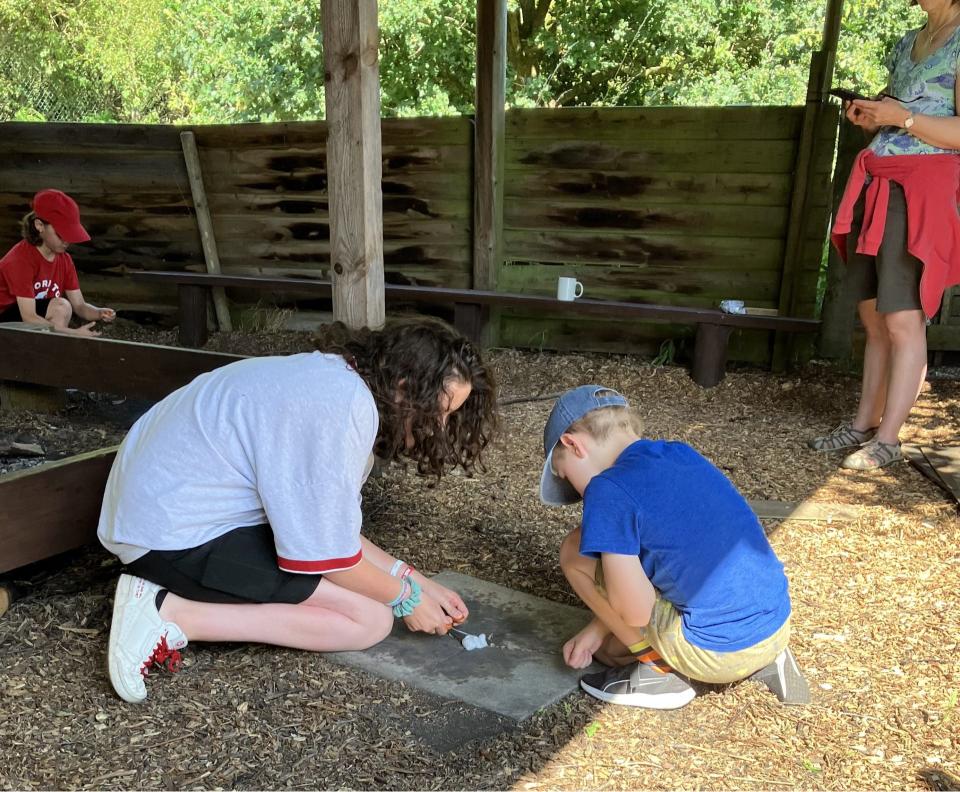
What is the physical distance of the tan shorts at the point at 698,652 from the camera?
220cm

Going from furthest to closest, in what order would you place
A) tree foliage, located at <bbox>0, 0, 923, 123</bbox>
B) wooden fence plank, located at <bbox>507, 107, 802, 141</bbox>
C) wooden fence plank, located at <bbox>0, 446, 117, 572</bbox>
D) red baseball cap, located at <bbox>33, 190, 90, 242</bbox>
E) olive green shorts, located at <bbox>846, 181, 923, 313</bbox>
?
tree foliage, located at <bbox>0, 0, 923, 123</bbox>, wooden fence plank, located at <bbox>507, 107, 802, 141</bbox>, red baseball cap, located at <bbox>33, 190, 90, 242</bbox>, olive green shorts, located at <bbox>846, 181, 923, 313</bbox>, wooden fence plank, located at <bbox>0, 446, 117, 572</bbox>

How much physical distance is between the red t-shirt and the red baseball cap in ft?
0.70

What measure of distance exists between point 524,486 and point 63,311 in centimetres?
318

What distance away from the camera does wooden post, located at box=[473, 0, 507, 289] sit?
6.04 meters

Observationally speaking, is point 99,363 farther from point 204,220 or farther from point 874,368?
point 874,368

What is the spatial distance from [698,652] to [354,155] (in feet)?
6.69

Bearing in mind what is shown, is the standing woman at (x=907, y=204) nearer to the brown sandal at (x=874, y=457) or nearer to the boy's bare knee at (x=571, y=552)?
the brown sandal at (x=874, y=457)

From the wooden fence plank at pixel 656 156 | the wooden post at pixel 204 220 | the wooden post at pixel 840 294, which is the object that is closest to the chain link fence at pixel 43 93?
the wooden post at pixel 204 220

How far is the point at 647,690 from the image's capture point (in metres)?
2.29

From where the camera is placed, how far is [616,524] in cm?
209

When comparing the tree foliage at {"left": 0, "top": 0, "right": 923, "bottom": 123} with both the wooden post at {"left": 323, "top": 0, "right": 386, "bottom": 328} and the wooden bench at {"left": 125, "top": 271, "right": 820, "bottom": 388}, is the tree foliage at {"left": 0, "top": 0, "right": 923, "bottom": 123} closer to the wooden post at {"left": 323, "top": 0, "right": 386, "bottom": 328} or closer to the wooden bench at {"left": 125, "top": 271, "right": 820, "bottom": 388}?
the wooden bench at {"left": 125, "top": 271, "right": 820, "bottom": 388}

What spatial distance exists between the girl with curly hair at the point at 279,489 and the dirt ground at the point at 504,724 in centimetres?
15

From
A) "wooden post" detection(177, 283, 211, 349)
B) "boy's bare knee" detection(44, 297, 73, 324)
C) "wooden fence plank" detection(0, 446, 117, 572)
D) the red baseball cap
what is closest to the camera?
"wooden fence plank" detection(0, 446, 117, 572)

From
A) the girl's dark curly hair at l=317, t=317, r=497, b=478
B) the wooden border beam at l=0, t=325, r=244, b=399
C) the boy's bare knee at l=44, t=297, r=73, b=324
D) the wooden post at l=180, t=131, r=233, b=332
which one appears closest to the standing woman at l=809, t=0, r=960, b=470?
the girl's dark curly hair at l=317, t=317, r=497, b=478
